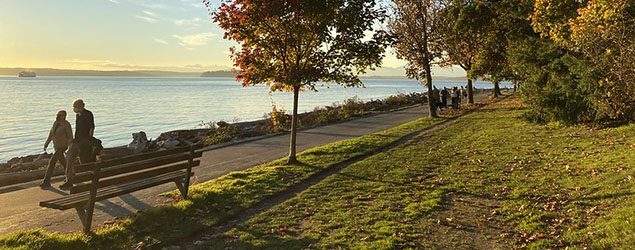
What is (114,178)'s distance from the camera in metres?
6.21

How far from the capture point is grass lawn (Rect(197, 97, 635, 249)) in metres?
5.62

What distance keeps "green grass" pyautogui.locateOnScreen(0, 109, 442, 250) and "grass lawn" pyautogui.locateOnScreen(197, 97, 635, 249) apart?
729 mm

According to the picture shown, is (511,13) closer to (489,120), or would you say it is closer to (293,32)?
(489,120)

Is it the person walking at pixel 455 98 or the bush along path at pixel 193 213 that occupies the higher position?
the person walking at pixel 455 98

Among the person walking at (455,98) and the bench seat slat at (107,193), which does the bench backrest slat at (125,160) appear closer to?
the bench seat slat at (107,193)

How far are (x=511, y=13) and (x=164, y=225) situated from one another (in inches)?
832

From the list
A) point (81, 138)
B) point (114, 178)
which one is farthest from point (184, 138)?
point (114, 178)

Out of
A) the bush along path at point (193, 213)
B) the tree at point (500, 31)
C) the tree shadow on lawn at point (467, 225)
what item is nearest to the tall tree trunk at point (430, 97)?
the tree at point (500, 31)

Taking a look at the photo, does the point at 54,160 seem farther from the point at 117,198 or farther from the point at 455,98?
the point at 455,98

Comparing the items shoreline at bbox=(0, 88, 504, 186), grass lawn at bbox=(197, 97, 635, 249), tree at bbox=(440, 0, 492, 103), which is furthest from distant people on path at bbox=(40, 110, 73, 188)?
tree at bbox=(440, 0, 492, 103)

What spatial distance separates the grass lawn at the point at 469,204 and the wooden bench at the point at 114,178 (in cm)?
184

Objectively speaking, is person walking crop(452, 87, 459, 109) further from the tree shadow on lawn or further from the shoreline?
the tree shadow on lawn

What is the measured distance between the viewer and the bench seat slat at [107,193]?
5.64m

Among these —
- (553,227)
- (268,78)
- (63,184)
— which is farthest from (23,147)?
(553,227)
